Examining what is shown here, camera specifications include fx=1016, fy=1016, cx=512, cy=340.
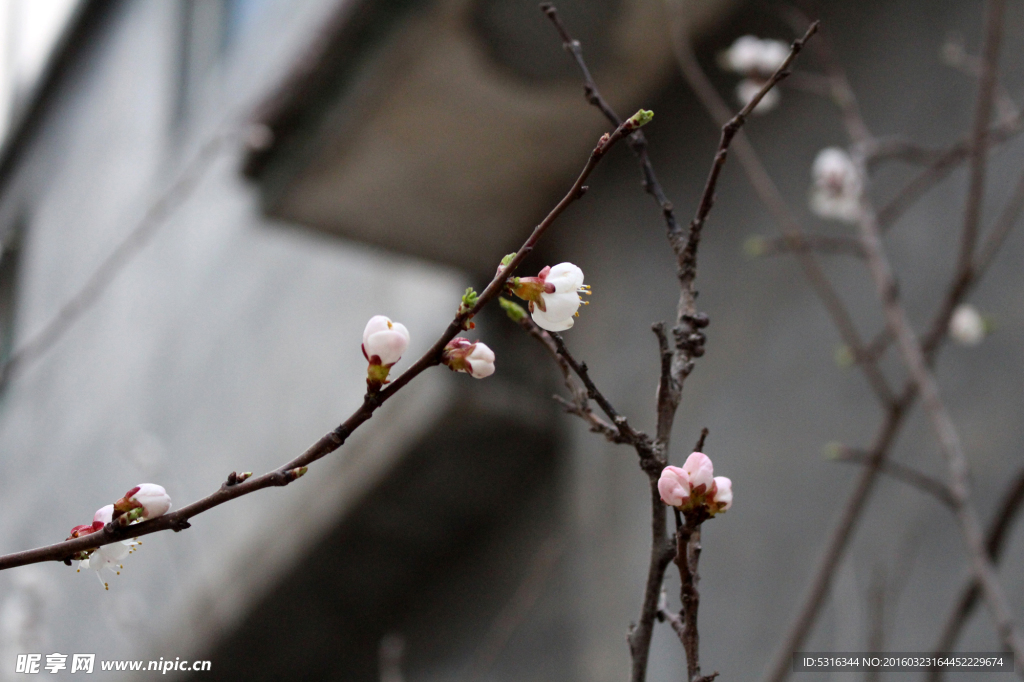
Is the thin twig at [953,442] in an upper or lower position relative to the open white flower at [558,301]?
upper

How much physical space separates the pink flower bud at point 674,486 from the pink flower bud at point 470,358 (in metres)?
0.16

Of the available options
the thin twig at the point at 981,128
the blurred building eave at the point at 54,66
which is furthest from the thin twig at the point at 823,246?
the blurred building eave at the point at 54,66

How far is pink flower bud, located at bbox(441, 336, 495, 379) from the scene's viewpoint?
812mm

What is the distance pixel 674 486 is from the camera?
76 centimetres

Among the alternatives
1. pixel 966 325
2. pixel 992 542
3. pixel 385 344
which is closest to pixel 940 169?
pixel 966 325

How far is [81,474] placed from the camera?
5844 mm

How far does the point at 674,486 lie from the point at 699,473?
2cm

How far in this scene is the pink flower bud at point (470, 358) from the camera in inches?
31.9

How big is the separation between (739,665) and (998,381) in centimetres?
99

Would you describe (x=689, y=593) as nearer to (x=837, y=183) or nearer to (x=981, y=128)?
(x=981, y=128)

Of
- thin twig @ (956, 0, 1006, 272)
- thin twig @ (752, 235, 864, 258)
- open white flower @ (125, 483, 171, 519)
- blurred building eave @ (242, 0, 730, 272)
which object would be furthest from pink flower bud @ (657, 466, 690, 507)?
blurred building eave @ (242, 0, 730, 272)

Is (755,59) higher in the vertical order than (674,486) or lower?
higher

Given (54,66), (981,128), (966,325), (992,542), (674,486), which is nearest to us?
(674,486)

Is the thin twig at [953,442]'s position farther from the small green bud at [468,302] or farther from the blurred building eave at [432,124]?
the blurred building eave at [432,124]
